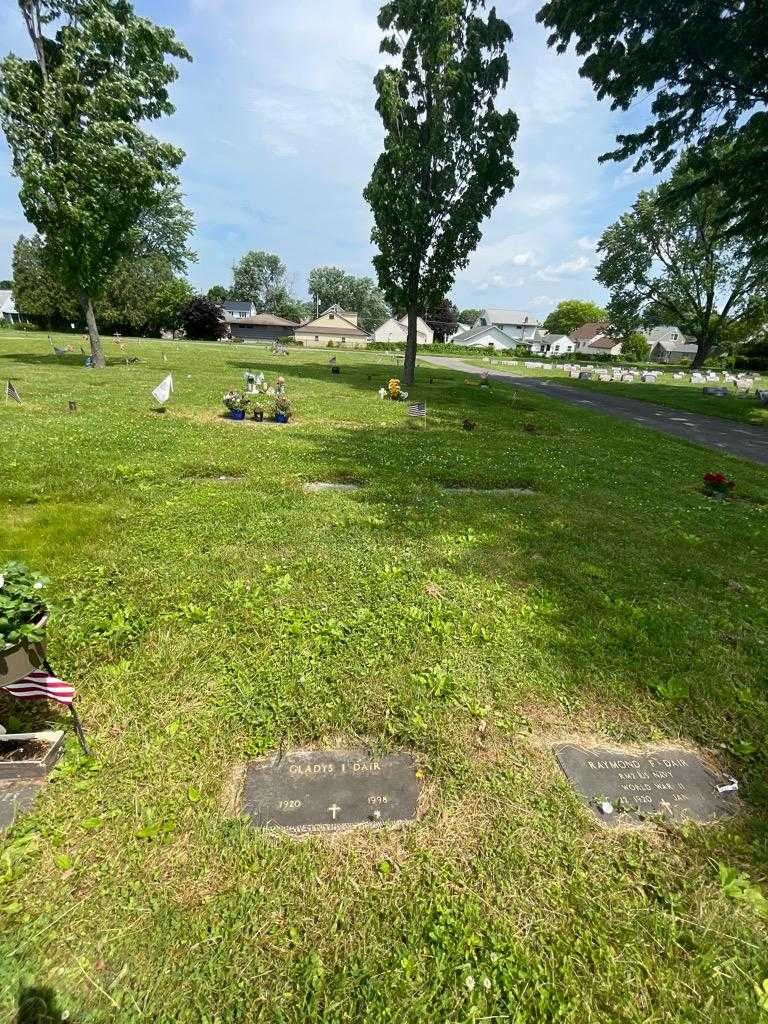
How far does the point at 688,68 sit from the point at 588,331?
313 ft

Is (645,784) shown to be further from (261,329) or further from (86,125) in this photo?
(261,329)

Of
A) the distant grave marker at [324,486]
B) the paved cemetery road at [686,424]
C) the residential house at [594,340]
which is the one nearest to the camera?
the distant grave marker at [324,486]

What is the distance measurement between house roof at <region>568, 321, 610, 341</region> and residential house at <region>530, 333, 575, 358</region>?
2144 millimetres

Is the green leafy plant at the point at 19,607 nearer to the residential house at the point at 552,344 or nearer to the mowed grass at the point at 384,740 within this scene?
the mowed grass at the point at 384,740

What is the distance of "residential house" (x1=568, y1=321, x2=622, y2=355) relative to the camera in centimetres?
9388

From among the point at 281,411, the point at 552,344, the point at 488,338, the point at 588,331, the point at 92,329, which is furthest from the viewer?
the point at 588,331

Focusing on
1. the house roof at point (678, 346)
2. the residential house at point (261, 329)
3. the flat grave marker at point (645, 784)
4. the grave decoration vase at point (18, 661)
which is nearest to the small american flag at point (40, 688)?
the grave decoration vase at point (18, 661)

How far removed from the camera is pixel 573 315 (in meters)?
108

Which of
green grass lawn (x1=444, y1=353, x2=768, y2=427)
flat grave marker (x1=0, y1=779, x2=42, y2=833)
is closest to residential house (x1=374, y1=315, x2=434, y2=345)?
green grass lawn (x1=444, y1=353, x2=768, y2=427)

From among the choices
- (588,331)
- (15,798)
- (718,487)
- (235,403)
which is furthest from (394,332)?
(15,798)

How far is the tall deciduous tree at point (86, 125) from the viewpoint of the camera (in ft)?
56.1

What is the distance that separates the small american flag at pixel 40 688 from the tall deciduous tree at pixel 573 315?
397ft

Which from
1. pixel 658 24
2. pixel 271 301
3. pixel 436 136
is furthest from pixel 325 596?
pixel 271 301

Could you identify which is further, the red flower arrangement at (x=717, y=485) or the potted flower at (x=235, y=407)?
the potted flower at (x=235, y=407)
